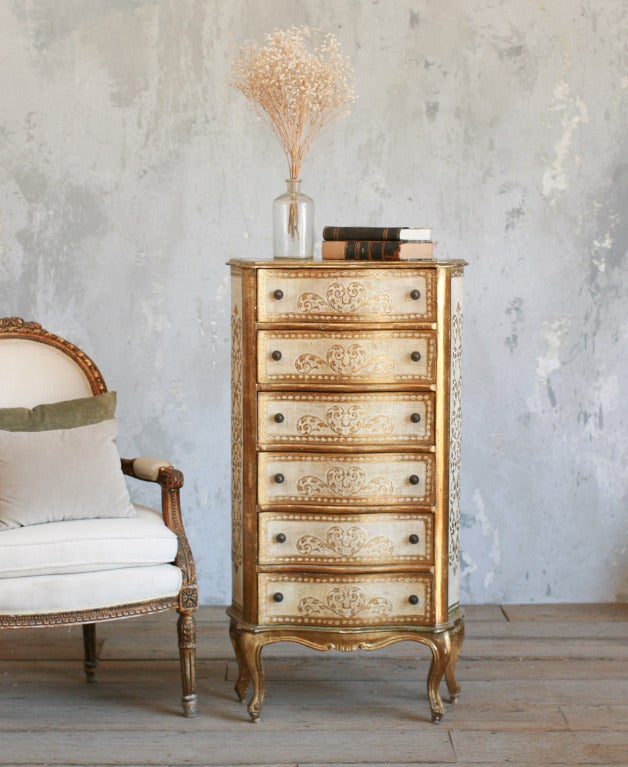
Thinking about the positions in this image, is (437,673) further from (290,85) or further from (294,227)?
(290,85)

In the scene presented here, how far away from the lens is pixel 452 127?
3.98 metres

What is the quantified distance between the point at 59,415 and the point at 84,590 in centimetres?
60

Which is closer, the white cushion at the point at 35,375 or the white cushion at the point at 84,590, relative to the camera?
the white cushion at the point at 84,590

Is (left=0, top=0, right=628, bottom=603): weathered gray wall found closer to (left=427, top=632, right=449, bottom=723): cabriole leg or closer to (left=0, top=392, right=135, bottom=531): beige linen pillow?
(left=0, top=392, right=135, bottom=531): beige linen pillow

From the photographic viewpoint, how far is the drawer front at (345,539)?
2.99 meters

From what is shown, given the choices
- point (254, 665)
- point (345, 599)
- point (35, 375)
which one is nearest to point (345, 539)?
point (345, 599)

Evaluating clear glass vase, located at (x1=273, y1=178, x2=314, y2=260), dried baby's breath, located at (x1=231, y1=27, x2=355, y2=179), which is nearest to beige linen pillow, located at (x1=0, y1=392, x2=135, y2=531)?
clear glass vase, located at (x1=273, y1=178, x2=314, y2=260)

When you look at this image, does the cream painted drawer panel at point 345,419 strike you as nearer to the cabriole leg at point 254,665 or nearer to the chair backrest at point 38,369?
the cabriole leg at point 254,665

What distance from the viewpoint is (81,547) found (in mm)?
2877

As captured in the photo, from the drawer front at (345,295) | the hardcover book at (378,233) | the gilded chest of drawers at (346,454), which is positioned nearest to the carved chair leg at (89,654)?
the gilded chest of drawers at (346,454)

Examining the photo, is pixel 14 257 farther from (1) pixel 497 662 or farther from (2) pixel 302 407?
(1) pixel 497 662

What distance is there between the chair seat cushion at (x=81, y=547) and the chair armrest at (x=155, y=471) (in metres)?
0.17

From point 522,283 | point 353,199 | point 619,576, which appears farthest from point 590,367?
point 353,199

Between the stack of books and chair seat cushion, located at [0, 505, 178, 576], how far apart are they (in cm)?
93
